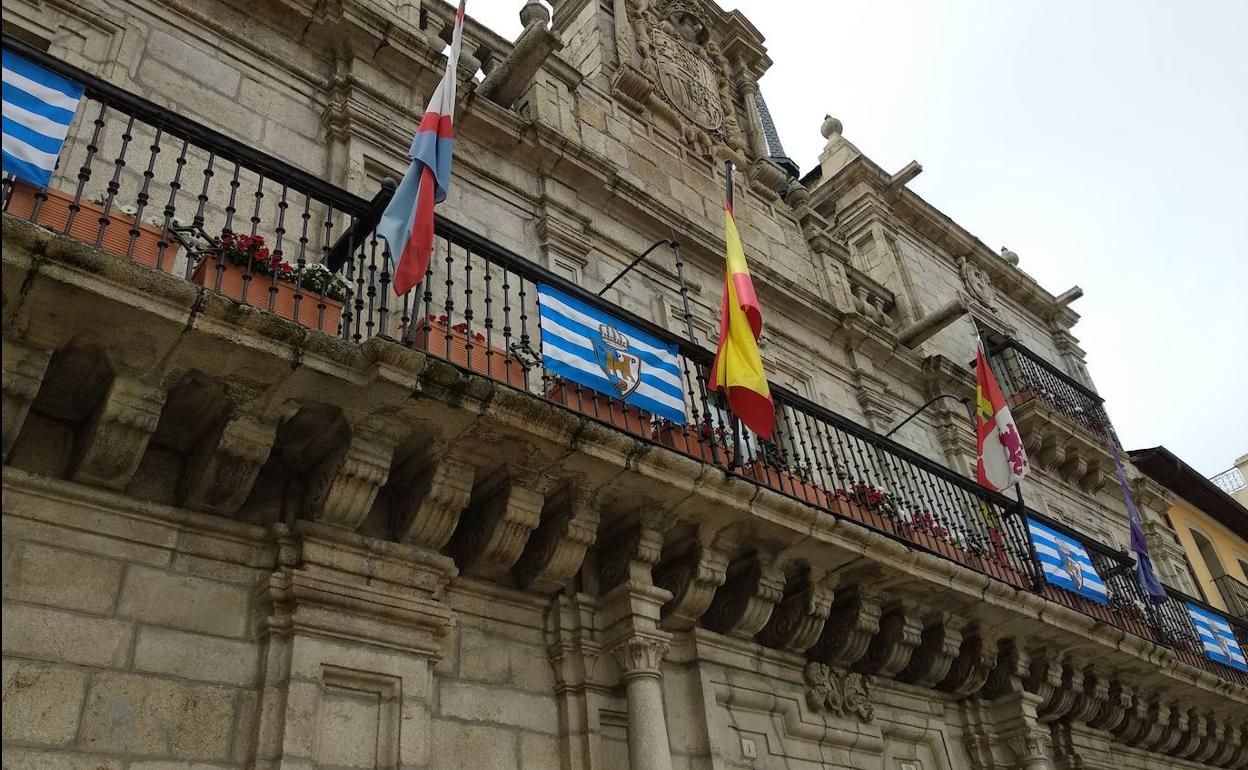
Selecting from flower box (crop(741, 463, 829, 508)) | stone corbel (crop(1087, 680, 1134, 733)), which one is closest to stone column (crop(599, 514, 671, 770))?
flower box (crop(741, 463, 829, 508))

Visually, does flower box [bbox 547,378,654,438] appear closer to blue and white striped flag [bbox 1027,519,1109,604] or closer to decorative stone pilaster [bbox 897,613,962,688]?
decorative stone pilaster [bbox 897,613,962,688]

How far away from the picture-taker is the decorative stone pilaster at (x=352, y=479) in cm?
476

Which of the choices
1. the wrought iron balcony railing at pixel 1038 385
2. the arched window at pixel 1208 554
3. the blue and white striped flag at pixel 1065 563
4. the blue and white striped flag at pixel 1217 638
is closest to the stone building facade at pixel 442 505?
the blue and white striped flag at pixel 1065 563

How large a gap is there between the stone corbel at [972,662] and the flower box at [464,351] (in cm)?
480

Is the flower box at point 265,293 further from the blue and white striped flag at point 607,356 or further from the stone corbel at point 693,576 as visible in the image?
the stone corbel at point 693,576

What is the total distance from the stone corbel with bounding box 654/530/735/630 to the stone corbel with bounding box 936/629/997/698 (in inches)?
119

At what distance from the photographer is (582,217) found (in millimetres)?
8805

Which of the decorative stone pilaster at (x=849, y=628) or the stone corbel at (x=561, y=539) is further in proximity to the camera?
the decorative stone pilaster at (x=849, y=628)

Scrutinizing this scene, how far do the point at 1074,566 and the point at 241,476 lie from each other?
8044 millimetres

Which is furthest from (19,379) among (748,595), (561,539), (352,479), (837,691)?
(837,691)

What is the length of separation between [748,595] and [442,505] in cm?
242

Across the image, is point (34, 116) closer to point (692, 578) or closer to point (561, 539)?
point (561, 539)

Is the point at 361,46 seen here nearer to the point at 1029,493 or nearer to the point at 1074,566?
the point at 1074,566

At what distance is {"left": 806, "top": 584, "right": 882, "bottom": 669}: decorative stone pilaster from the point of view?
708 cm
